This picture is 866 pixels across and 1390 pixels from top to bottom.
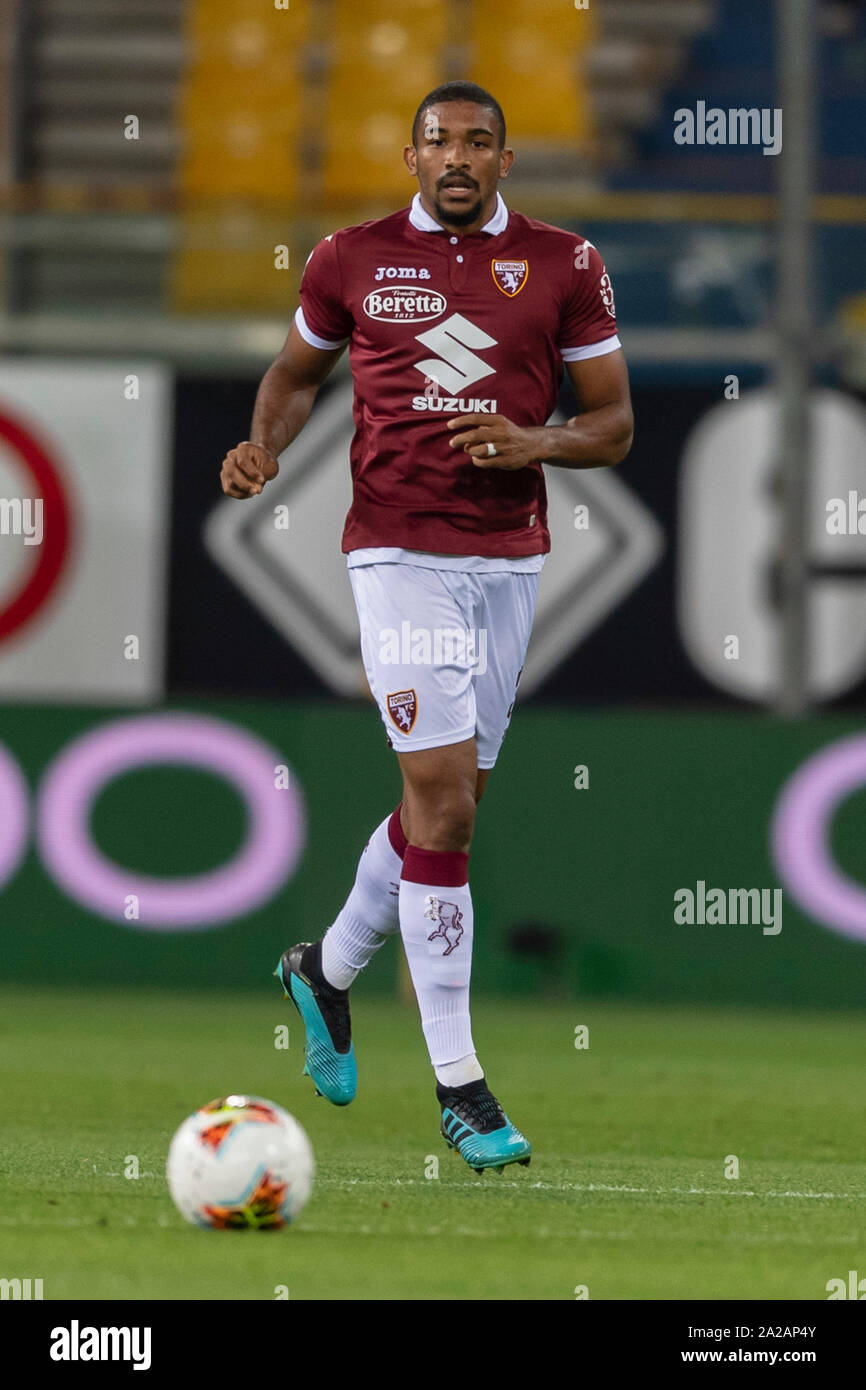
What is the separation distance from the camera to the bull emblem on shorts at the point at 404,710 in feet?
19.0

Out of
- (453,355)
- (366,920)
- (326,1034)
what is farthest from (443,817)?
(453,355)

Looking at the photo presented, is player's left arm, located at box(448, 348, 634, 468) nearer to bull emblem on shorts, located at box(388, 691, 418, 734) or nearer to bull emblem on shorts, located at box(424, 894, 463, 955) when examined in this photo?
bull emblem on shorts, located at box(388, 691, 418, 734)

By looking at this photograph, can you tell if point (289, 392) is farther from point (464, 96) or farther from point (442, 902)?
point (442, 902)

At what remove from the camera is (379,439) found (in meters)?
5.89

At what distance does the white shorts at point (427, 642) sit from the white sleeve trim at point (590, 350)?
22.9 inches

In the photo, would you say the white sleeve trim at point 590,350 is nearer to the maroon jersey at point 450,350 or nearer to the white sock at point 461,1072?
the maroon jersey at point 450,350

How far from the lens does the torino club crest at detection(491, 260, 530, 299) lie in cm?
590

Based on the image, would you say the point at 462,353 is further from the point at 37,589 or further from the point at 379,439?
the point at 37,589

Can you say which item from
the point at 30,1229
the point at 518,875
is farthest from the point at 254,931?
the point at 30,1229

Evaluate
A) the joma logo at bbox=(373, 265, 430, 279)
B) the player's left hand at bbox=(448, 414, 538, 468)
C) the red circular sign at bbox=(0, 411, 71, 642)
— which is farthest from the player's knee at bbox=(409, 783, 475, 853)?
the red circular sign at bbox=(0, 411, 71, 642)

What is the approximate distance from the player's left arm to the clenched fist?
46 centimetres
